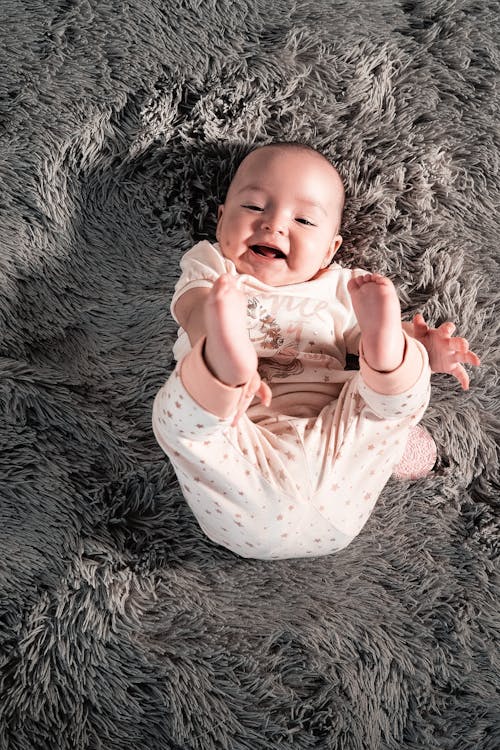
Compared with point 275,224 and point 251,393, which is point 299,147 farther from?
point 251,393

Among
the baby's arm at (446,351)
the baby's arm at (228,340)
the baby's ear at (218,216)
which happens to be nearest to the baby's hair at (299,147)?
the baby's ear at (218,216)

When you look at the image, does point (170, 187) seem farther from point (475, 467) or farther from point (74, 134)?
point (475, 467)

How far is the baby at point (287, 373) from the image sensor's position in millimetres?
1289

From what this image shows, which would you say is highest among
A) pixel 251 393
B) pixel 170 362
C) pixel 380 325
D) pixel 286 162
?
pixel 286 162

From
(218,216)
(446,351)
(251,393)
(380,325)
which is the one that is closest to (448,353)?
(446,351)

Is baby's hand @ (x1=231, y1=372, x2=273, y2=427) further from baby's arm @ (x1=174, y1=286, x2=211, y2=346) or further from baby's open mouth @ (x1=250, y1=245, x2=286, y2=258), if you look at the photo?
baby's open mouth @ (x1=250, y1=245, x2=286, y2=258)

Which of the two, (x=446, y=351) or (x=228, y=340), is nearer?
(x=228, y=340)

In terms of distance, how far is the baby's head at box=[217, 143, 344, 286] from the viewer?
152cm

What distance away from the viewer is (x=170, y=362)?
5.44 feet

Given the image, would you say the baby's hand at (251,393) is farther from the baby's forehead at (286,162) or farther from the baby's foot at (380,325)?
the baby's forehead at (286,162)

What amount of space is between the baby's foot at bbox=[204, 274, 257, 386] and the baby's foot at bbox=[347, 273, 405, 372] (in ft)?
0.71

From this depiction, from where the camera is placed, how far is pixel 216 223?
5.58ft

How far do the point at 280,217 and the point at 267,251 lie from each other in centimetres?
8

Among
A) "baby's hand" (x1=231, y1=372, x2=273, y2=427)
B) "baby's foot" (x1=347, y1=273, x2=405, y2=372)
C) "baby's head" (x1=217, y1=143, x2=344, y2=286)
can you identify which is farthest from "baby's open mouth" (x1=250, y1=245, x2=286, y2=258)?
"baby's hand" (x1=231, y1=372, x2=273, y2=427)
